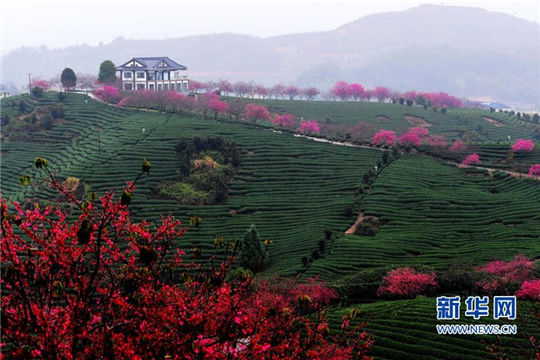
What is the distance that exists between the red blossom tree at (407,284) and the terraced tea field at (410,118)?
66.4 m

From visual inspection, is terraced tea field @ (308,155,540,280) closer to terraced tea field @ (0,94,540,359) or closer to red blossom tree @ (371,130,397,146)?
terraced tea field @ (0,94,540,359)

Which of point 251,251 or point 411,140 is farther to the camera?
point 411,140

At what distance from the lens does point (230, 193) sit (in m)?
57.9

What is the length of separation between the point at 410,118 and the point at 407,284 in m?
77.4

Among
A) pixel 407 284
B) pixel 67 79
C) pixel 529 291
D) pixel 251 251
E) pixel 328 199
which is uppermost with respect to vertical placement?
pixel 67 79

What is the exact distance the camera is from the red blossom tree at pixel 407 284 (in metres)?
32.6

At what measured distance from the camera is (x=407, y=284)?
107 ft

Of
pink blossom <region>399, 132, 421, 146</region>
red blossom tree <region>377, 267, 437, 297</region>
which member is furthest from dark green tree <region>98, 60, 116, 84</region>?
red blossom tree <region>377, 267, 437, 297</region>

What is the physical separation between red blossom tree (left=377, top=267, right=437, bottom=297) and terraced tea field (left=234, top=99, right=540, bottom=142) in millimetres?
66442

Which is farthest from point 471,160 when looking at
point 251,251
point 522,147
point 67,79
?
point 67,79

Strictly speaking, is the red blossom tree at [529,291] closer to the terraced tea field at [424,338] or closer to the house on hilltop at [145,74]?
the terraced tea field at [424,338]

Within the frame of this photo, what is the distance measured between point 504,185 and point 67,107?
2340 inches

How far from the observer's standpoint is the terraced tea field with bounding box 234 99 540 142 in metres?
100

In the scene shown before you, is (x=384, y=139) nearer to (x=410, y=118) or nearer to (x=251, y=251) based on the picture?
(x=251, y=251)
